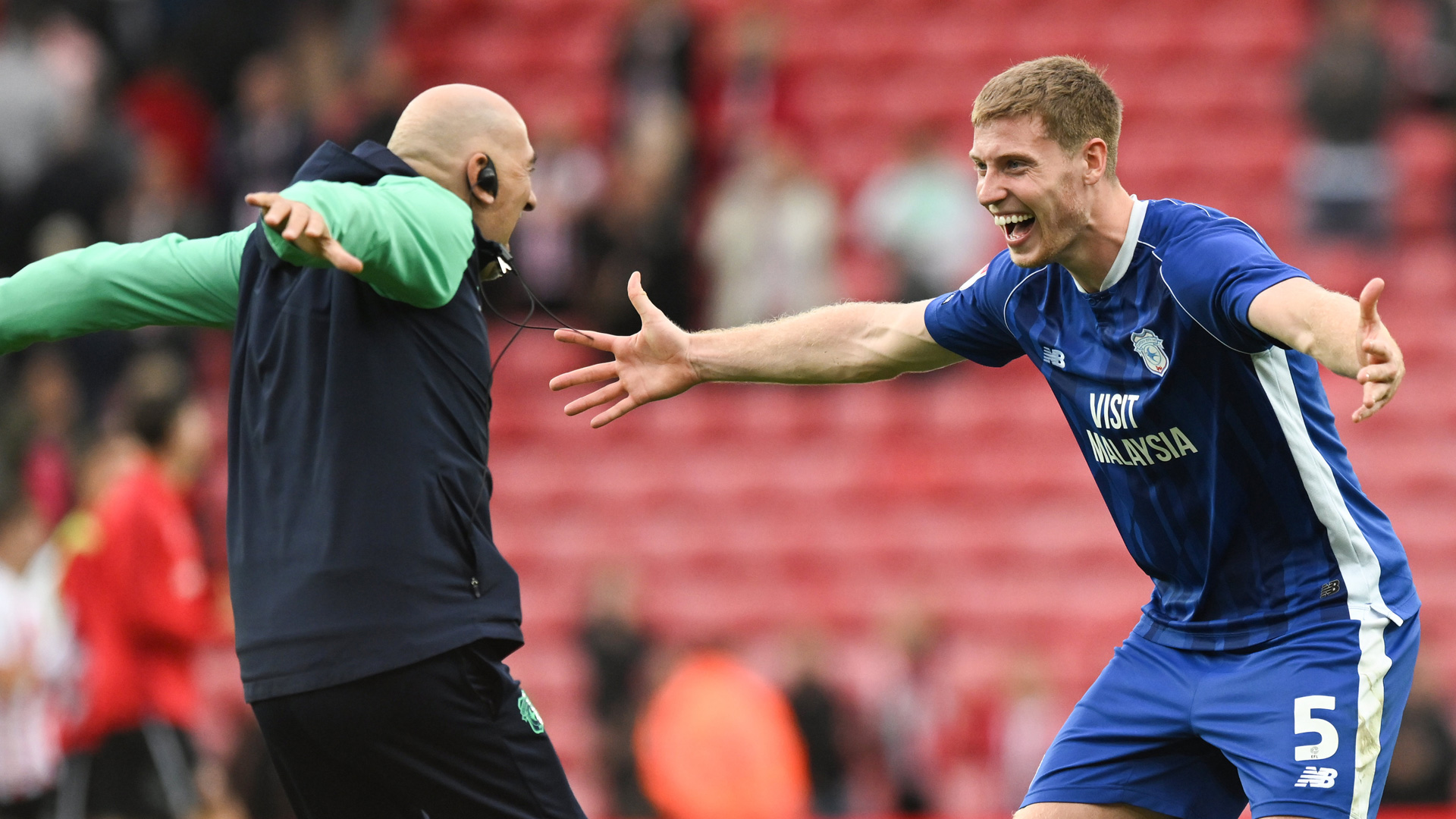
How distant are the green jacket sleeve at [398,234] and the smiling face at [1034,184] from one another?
126 cm

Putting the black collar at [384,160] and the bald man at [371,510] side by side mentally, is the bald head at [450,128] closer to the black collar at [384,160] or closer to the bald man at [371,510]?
the bald man at [371,510]

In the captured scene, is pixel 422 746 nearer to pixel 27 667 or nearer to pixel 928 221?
pixel 27 667

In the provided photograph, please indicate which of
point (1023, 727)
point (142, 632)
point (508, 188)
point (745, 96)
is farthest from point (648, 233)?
point (508, 188)

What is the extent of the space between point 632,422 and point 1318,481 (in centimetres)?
954

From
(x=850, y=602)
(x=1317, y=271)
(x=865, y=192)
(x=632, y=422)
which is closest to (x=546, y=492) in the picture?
(x=632, y=422)

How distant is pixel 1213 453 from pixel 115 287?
8.53 ft

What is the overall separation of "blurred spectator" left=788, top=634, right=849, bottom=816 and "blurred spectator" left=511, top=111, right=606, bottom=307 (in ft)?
12.6

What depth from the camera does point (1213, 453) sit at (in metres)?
4.29

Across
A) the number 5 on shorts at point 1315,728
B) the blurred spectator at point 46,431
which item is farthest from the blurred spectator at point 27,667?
the number 5 on shorts at point 1315,728

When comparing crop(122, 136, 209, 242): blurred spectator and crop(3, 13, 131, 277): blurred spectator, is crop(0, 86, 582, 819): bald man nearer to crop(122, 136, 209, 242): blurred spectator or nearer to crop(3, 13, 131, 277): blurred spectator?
crop(122, 136, 209, 242): blurred spectator

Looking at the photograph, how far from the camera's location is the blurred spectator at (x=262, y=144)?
516 inches

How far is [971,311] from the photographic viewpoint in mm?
4836

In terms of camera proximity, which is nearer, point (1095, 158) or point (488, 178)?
point (488, 178)

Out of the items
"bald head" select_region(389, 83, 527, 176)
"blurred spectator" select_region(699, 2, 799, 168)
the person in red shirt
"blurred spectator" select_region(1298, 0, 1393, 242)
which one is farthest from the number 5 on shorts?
"blurred spectator" select_region(699, 2, 799, 168)
